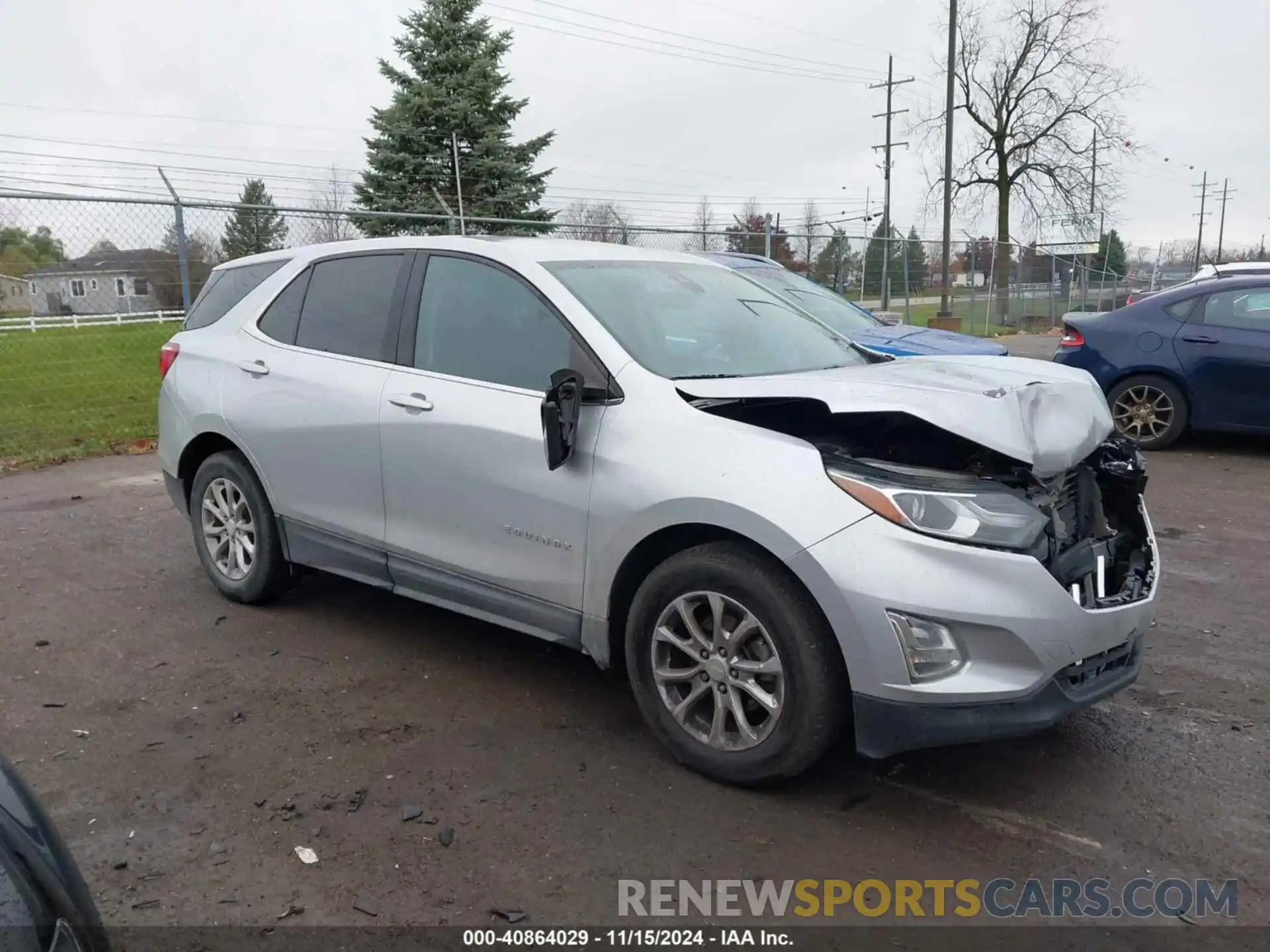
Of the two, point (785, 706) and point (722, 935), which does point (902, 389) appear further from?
point (722, 935)

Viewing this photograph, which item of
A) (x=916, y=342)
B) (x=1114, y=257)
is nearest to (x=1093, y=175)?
(x=1114, y=257)

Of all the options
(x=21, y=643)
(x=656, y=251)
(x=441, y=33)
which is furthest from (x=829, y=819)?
(x=441, y=33)

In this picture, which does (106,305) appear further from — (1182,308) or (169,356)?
(1182,308)

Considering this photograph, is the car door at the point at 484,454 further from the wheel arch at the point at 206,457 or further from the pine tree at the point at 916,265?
the pine tree at the point at 916,265

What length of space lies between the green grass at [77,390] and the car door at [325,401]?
17.3 ft

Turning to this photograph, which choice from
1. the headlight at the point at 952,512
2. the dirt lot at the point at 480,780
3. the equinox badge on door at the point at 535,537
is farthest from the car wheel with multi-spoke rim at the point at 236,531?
the headlight at the point at 952,512

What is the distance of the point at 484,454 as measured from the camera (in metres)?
3.73

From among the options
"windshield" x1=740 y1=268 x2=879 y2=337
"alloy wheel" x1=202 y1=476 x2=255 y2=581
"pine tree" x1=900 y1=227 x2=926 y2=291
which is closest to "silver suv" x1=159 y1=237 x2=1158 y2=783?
"alloy wheel" x1=202 y1=476 x2=255 y2=581

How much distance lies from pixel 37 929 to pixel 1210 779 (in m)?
3.32

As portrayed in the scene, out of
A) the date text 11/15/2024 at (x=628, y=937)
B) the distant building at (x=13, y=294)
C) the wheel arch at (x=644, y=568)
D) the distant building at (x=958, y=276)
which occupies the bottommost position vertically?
the date text 11/15/2024 at (x=628, y=937)

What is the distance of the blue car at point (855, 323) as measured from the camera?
7.74 m

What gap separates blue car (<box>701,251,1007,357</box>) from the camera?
774 cm

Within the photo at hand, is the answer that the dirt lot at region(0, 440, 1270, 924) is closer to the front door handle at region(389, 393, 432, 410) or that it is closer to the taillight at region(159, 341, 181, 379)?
the front door handle at region(389, 393, 432, 410)

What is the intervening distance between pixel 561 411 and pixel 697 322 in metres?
0.86
